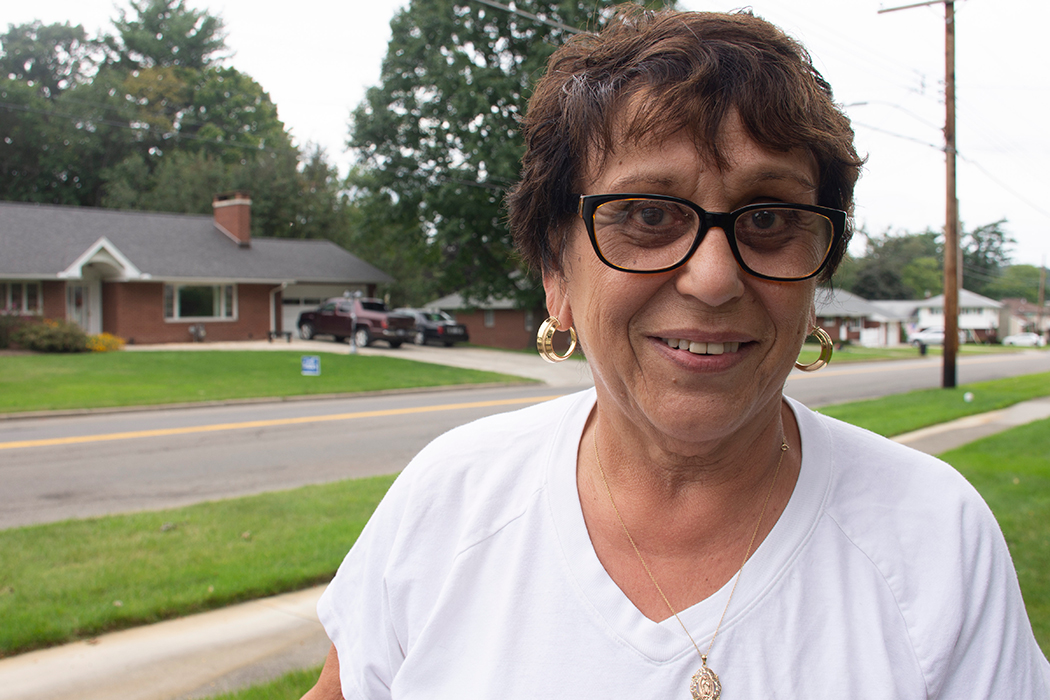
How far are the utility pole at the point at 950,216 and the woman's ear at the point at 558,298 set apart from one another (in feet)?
63.8

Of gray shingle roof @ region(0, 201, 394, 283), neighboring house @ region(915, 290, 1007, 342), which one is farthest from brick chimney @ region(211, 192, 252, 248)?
neighboring house @ region(915, 290, 1007, 342)

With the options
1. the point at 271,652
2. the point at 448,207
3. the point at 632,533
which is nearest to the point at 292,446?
the point at 271,652

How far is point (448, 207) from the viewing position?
104 ft

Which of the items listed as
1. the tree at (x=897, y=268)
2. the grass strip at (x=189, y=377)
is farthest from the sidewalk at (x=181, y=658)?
the tree at (x=897, y=268)

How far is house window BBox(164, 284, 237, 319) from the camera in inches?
1220

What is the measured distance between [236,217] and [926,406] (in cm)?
2908

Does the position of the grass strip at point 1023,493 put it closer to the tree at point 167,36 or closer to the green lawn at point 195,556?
the green lawn at point 195,556

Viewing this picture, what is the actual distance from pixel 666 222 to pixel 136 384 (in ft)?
62.7

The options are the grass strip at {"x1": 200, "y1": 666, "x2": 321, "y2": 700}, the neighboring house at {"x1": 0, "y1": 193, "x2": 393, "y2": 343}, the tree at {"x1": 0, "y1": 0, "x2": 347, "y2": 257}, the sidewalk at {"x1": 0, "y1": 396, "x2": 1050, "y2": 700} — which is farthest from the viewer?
the tree at {"x1": 0, "y1": 0, "x2": 347, "y2": 257}

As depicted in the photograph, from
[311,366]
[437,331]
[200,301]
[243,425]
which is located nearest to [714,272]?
[243,425]

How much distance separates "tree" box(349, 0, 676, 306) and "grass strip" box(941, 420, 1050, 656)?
2012 cm

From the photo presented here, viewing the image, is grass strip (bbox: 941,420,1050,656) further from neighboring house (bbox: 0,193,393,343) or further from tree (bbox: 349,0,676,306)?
neighboring house (bbox: 0,193,393,343)

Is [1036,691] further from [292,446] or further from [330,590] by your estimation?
[292,446]

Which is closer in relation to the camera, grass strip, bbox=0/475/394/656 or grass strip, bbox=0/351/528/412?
grass strip, bbox=0/475/394/656
